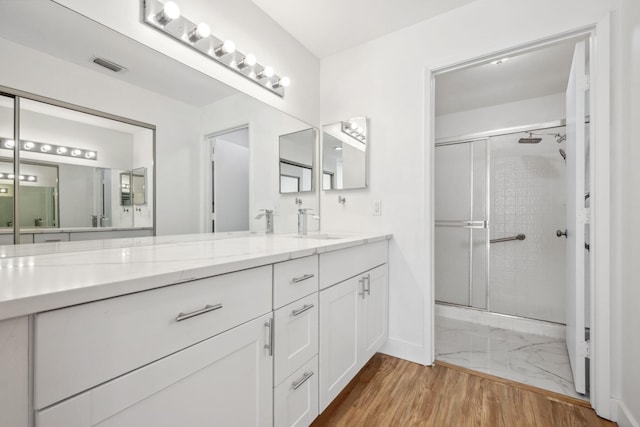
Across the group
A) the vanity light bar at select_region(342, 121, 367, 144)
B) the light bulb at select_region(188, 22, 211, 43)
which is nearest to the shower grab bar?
the vanity light bar at select_region(342, 121, 367, 144)

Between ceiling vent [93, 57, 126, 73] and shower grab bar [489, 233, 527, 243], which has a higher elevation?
ceiling vent [93, 57, 126, 73]

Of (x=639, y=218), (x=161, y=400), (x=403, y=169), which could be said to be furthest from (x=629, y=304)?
(x=161, y=400)

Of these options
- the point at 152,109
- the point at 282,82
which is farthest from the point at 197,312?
the point at 282,82

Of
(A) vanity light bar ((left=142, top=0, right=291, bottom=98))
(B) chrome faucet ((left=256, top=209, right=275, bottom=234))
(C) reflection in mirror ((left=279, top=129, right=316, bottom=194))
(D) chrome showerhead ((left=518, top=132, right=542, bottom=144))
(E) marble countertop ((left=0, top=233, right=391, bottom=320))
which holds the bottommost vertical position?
(E) marble countertop ((left=0, top=233, right=391, bottom=320))

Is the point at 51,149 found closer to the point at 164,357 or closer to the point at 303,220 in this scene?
the point at 164,357

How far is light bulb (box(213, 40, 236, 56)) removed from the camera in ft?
5.14

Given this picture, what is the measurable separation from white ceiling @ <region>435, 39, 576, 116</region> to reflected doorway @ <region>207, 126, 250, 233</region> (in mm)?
1511

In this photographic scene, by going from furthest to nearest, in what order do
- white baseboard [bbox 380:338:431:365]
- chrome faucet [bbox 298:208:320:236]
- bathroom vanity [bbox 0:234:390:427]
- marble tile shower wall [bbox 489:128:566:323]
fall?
marble tile shower wall [bbox 489:128:566:323], chrome faucet [bbox 298:208:320:236], white baseboard [bbox 380:338:431:365], bathroom vanity [bbox 0:234:390:427]

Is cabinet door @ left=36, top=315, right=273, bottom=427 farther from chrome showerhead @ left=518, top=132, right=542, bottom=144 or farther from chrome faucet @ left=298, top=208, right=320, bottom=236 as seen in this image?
chrome showerhead @ left=518, top=132, right=542, bottom=144

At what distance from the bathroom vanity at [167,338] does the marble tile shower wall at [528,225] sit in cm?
225

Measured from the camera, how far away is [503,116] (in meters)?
2.95

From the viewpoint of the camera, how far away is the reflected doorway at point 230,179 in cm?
160

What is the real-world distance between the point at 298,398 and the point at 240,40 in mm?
1940

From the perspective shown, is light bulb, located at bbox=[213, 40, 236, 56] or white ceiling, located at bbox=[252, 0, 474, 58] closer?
light bulb, located at bbox=[213, 40, 236, 56]
